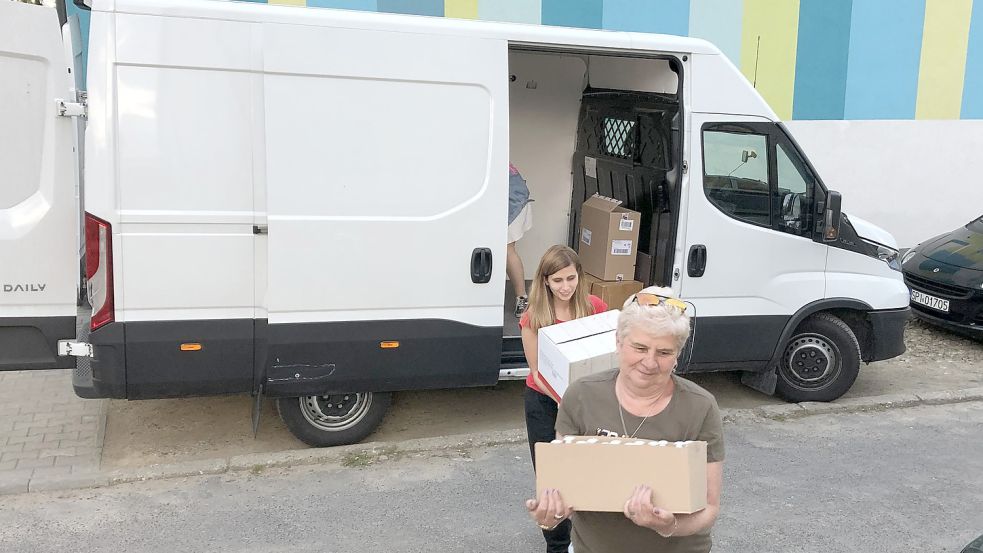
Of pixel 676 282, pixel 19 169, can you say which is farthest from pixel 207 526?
pixel 676 282

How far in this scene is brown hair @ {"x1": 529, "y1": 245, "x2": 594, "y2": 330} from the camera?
3.64 m

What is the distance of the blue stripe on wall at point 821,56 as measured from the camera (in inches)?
391

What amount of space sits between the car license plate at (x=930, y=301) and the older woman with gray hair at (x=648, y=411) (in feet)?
22.5

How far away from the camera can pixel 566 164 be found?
24.9ft

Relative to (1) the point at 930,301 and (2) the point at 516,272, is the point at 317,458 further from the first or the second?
(1) the point at 930,301

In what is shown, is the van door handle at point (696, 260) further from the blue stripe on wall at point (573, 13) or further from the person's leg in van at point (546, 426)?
the blue stripe on wall at point (573, 13)

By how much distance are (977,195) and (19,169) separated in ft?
35.8

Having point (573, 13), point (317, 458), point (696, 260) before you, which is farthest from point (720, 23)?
point (317, 458)

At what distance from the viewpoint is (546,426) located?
12.3 feet

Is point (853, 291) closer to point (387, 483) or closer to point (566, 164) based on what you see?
point (566, 164)

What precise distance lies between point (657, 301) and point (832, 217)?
157 inches

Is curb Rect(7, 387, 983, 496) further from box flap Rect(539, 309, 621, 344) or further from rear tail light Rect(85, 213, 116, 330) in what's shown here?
box flap Rect(539, 309, 621, 344)

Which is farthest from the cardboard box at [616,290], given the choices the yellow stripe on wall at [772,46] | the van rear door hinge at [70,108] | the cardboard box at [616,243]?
the yellow stripe on wall at [772,46]

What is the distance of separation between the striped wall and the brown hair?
5.89 metres
